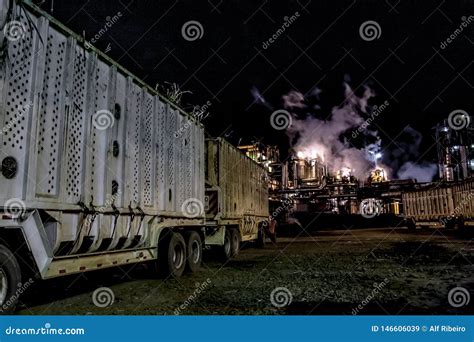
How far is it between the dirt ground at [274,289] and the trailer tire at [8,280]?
3.15ft

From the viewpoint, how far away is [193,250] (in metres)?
8.20

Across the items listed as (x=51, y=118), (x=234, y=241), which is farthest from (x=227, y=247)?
(x=51, y=118)

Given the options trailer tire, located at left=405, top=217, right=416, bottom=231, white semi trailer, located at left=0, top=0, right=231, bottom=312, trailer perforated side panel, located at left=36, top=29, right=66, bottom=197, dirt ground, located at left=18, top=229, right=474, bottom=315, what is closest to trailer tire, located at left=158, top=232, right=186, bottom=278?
white semi trailer, located at left=0, top=0, right=231, bottom=312

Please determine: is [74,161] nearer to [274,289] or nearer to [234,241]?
[274,289]

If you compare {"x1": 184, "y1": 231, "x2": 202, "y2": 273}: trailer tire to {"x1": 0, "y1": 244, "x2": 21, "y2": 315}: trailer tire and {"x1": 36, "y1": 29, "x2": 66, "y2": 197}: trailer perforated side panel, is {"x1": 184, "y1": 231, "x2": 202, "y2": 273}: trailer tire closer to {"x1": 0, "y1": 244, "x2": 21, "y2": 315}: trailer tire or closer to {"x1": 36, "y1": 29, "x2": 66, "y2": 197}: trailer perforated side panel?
{"x1": 36, "y1": 29, "x2": 66, "y2": 197}: trailer perforated side panel

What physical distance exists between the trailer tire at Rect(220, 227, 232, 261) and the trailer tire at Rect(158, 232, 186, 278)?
2714 millimetres

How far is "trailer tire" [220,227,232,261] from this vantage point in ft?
33.3

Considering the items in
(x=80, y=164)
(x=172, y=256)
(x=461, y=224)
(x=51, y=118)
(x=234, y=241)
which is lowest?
(x=172, y=256)

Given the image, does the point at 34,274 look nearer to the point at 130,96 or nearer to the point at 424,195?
Result: the point at 130,96

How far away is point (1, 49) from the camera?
3.76 metres

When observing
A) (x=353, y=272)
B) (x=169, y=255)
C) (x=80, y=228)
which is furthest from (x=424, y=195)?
(x=80, y=228)

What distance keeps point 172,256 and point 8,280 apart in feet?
11.7

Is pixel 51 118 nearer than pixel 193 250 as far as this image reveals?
Yes

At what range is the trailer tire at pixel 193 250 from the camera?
7.84m
